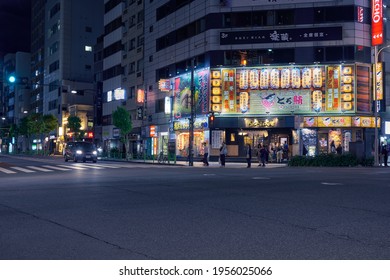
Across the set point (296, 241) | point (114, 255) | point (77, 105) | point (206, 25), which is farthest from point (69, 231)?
point (77, 105)

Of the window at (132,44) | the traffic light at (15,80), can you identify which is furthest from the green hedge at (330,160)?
the window at (132,44)

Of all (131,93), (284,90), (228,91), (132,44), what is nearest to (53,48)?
(132,44)

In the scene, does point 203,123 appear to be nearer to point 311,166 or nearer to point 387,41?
point 311,166

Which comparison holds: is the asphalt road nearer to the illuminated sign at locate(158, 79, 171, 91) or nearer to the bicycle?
the bicycle

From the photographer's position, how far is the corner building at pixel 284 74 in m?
39.1

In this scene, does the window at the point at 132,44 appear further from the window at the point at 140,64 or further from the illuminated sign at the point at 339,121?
the illuminated sign at the point at 339,121

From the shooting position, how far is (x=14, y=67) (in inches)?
4604

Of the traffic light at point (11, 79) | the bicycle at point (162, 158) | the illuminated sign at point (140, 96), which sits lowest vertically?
the bicycle at point (162, 158)

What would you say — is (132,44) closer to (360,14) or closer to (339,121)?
(360,14)

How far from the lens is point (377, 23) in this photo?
38469 millimetres

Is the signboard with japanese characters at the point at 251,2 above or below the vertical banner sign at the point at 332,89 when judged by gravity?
above

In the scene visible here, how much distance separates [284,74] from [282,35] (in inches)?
143

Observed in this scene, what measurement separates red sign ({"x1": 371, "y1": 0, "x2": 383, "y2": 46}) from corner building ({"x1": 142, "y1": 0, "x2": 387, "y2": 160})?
0.90 m

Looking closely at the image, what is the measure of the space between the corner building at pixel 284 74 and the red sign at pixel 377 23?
90cm
